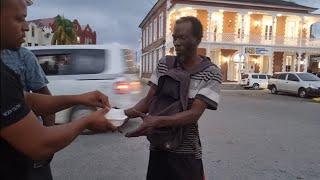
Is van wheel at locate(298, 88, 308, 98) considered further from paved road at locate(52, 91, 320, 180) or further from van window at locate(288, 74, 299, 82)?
paved road at locate(52, 91, 320, 180)

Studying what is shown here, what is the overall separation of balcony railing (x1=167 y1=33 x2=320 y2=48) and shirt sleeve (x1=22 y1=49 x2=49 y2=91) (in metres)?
35.4

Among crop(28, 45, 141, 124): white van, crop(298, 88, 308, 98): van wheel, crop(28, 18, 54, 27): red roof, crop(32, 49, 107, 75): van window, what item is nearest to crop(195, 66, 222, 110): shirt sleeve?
crop(28, 45, 141, 124): white van

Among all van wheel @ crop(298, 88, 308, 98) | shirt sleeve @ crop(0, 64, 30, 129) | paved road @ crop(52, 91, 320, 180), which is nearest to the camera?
shirt sleeve @ crop(0, 64, 30, 129)

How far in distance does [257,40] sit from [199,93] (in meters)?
38.6

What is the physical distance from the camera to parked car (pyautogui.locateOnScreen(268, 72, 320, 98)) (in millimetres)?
25656

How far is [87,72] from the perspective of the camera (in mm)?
9750

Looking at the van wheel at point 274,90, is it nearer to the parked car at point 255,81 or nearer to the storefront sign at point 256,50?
the parked car at point 255,81

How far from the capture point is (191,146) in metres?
2.75

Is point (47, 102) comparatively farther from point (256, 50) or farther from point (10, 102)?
point (256, 50)

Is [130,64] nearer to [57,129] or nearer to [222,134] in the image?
[222,134]

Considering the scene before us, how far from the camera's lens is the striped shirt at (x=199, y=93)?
2.68m

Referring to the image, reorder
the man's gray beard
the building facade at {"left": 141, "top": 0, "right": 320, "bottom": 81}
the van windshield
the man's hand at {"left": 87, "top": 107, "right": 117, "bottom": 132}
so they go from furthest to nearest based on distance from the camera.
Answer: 1. the building facade at {"left": 141, "top": 0, "right": 320, "bottom": 81}
2. the van windshield
3. the man's gray beard
4. the man's hand at {"left": 87, "top": 107, "right": 117, "bottom": 132}

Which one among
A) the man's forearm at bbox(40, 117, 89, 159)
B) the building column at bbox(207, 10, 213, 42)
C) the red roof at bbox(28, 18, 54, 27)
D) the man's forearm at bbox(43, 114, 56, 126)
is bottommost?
the man's forearm at bbox(43, 114, 56, 126)

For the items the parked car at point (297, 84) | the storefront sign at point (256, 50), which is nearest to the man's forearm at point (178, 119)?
the parked car at point (297, 84)
